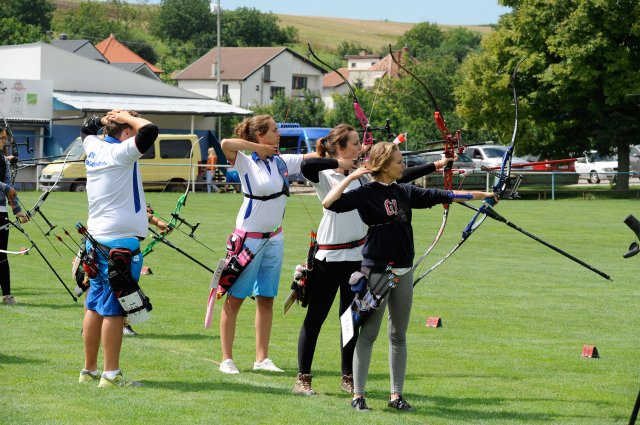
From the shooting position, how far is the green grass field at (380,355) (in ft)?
23.2

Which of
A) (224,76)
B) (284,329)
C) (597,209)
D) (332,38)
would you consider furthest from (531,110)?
(332,38)

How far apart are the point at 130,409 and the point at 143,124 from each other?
1.86 m

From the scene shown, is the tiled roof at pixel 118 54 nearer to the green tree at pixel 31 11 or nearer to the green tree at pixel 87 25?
the green tree at pixel 87 25

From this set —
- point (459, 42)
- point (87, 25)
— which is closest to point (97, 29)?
point (87, 25)

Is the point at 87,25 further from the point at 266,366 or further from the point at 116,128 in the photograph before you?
the point at 116,128

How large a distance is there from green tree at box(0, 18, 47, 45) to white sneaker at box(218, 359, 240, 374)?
248 ft

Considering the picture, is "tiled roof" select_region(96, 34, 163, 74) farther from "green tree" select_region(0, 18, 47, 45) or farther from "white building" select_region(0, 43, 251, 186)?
"white building" select_region(0, 43, 251, 186)

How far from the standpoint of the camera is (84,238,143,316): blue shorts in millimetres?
7477

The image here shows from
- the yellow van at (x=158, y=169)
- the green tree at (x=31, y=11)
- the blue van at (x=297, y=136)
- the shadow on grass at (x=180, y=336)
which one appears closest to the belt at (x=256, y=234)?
the shadow on grass at (x=180, y=336)

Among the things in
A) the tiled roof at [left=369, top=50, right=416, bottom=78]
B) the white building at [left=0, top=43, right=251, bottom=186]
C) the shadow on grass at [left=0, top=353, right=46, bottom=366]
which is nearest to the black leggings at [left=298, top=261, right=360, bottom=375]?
the shadow on grass at [left=0, top=353, right=46, bottom=366]

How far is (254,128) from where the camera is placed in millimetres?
8102

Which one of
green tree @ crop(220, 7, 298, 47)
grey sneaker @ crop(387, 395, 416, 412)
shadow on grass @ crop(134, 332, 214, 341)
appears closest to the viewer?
grey sneaker @ crop(387, 395, 416, 412)

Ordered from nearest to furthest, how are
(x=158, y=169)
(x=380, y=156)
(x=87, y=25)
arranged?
(x=380, y=156), (x=158, y=169), (x=87, y=25)

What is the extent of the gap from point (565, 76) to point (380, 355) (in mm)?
31314
